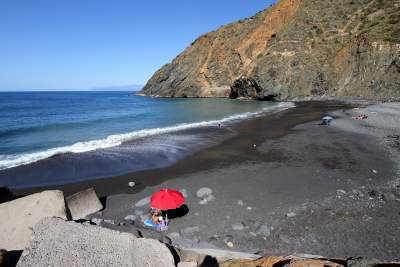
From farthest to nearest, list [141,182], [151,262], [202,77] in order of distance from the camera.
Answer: [202,77] < [141,182] < [151,262]

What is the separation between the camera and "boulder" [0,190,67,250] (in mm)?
8992

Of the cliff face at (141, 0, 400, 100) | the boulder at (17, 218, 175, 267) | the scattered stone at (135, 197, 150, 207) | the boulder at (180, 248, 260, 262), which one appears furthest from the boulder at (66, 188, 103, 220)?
the cliff face at (141, 0, 400, 100)

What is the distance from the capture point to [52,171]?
800 inches

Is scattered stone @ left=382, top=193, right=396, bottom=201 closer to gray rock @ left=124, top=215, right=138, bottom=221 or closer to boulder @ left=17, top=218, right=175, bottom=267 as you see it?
gray rock @ left=124, top=215, right=138, bottom=221

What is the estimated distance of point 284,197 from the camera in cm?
1433

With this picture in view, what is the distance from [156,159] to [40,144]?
43.0 feet

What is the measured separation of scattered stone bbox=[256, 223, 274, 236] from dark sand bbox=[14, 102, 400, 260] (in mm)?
22

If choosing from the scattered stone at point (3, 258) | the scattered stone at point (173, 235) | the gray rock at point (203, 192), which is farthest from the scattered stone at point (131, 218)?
the scattered stone at point (3, 258)

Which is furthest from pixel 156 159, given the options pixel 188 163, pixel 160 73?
pixel 160 73

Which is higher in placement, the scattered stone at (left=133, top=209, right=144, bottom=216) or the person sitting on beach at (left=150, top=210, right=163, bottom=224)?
the person sitting on beach at (left=150, top=210, right=163, bottom=224)

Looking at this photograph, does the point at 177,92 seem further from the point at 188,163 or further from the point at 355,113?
the point at 188,163

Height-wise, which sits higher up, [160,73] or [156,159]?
[160,73]

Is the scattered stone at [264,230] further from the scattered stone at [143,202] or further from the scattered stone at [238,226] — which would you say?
the scattered stone at [143,202]

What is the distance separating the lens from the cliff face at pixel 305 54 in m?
65.5
